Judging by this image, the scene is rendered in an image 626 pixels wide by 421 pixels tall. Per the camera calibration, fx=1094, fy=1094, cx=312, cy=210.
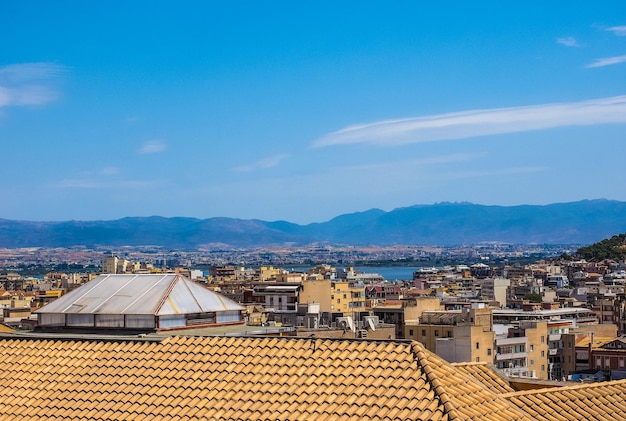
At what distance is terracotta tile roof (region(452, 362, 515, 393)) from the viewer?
43.2 feet

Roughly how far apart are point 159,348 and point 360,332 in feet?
119

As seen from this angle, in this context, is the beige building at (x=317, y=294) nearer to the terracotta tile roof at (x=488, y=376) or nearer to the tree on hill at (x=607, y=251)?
the terracotta tile roof at (x=488, y=376)

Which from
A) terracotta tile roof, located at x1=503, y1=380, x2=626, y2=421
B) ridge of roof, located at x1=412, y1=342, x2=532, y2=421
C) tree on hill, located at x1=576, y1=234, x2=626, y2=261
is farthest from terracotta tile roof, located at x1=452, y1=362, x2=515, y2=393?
tree on hill, located at x1=576, y1=234, x2=626, y2=261

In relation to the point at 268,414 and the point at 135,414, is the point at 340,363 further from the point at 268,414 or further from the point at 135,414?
the point at 135,414

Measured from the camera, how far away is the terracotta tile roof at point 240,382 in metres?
10.7

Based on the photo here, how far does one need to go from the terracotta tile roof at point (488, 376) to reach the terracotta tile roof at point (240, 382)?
73.4 inches

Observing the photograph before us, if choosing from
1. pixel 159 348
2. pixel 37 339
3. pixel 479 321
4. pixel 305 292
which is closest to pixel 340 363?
pixel 159 348

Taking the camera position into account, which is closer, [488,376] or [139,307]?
[488,376]

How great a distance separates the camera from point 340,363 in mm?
11648

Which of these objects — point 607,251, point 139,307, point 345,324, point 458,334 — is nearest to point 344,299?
point 345,324

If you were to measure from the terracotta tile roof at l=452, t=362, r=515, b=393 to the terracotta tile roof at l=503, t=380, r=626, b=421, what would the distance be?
2.38 feet

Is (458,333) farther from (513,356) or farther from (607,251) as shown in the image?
(607,251)

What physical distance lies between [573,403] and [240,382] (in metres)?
3.85

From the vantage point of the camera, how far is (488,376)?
44.3 feet
